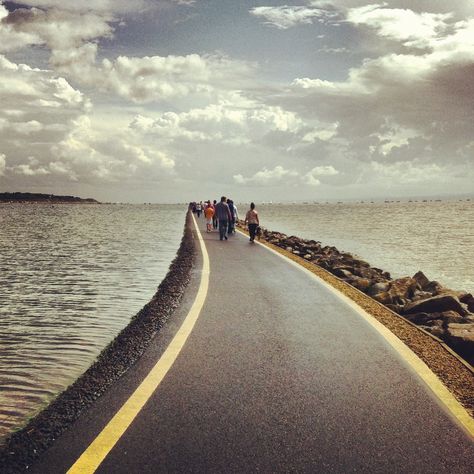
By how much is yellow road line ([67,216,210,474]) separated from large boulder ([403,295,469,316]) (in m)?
4.88

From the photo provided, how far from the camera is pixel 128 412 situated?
3.92m

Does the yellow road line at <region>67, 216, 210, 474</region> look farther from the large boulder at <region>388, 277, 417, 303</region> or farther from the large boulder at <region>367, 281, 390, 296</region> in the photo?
the large boulder at <region>388, 277, 417, 303</region>

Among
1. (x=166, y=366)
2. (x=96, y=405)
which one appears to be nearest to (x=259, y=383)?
(x=166, y=366)

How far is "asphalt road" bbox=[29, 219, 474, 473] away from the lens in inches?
125

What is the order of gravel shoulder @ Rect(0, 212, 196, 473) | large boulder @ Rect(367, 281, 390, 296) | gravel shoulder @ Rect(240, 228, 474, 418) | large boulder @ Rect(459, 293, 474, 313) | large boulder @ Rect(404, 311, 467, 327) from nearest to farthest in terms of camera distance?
gravel shoulder @ Rect(0, 212, 196, 473)
gravel shoulder @ Rect(240, 228, 474, 418)
large boulder @ Rect(404, 311, 467, 327)
large boulder @ Rect(367, 281, 390, 296)
large boulder @ Rect(459, 293, 474, 313)

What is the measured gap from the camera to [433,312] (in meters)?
9.50

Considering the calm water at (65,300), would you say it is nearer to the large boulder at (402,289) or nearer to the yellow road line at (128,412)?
the yellow road line at (128,412)

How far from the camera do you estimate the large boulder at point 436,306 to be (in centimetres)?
952

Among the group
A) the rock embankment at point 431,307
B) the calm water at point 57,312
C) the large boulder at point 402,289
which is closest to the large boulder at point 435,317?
the rock embankment at point 431,307

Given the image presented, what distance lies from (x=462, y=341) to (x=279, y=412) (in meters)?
3.64

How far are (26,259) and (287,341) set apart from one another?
16.5m

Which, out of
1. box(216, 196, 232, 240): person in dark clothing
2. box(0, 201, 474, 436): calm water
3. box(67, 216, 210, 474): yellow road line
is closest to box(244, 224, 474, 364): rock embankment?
box(67, 216, 210, 474): yellow road line

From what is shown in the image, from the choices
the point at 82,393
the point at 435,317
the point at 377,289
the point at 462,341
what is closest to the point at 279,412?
the point at 82,393

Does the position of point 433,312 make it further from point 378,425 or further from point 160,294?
point 378,425
